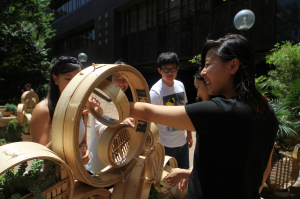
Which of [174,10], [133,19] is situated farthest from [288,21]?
[133,19]

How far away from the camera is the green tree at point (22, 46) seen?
478 inches

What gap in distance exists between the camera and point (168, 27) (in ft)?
35.4

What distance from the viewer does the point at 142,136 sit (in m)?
1.40

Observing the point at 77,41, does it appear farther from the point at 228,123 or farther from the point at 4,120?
the point at 228,123

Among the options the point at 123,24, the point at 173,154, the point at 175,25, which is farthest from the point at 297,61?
the point at 123,24

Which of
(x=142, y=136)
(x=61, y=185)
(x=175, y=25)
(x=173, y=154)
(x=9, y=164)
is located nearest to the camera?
(x=9, y=164)

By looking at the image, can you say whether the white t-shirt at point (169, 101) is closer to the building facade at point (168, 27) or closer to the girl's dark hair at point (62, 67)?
the girl's dark hair at point (62, 67)

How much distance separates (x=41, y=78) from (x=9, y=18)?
4.56 meters

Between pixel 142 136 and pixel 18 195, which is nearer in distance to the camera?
pixel 18 195

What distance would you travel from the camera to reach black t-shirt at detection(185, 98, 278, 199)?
0.90m

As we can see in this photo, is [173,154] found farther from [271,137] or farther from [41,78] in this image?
[41,78]

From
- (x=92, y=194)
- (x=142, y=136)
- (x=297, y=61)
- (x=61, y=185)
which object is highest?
(x=297, y=61)

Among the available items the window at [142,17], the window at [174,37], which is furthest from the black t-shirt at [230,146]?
the window at [142,17]

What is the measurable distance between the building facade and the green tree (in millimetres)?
3657
